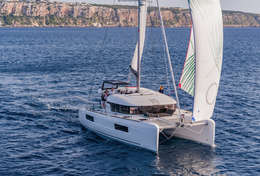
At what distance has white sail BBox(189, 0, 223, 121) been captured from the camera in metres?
21.9

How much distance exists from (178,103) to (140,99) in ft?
10.3

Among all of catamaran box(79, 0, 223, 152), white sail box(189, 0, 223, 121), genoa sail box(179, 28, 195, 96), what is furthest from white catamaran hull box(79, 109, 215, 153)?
genoa sail box(179, 28, 195, 96)

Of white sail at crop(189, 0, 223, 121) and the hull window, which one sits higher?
white sail at crop(189, 0, 223, 121)

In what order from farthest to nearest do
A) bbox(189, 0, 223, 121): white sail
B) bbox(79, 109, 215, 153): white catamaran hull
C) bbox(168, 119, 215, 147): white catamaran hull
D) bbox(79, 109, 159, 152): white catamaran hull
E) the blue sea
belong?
1. bbox(168, 119, 215, 147): white catamaran hull
2. bbox(79, 109, 215, 153): white catamaran hull
3. bbox(79, 109, 159, 152): white catamaran hull
4. the blue sea
5. bbox(189, 0, 223, 121): white sail

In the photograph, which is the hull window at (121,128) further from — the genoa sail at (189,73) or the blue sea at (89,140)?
the genoa sail at (189,73)

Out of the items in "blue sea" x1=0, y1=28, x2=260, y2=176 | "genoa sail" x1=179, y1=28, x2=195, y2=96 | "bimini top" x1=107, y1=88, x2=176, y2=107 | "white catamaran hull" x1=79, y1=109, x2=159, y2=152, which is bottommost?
"blue sea" x1=0, y1=28, x2=260, y2=176

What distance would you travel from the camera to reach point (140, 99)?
2627 cm

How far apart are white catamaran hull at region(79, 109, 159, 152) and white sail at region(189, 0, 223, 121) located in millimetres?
3056

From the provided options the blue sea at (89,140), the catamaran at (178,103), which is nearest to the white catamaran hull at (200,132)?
the catamaran at (178,103)

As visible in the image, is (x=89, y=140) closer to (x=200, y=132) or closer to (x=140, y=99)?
(x=140, y=99)

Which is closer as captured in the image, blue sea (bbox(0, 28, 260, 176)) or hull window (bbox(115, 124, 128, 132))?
blue sea (bbox(0, 28, 260, 176))

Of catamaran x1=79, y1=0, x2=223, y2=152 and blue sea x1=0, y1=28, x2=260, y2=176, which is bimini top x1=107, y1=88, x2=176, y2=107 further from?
blue sea x1=0, y1=28, x2=260, y2=176

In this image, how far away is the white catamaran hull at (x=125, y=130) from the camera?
925 inches

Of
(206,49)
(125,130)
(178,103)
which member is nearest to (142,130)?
(125,130)
